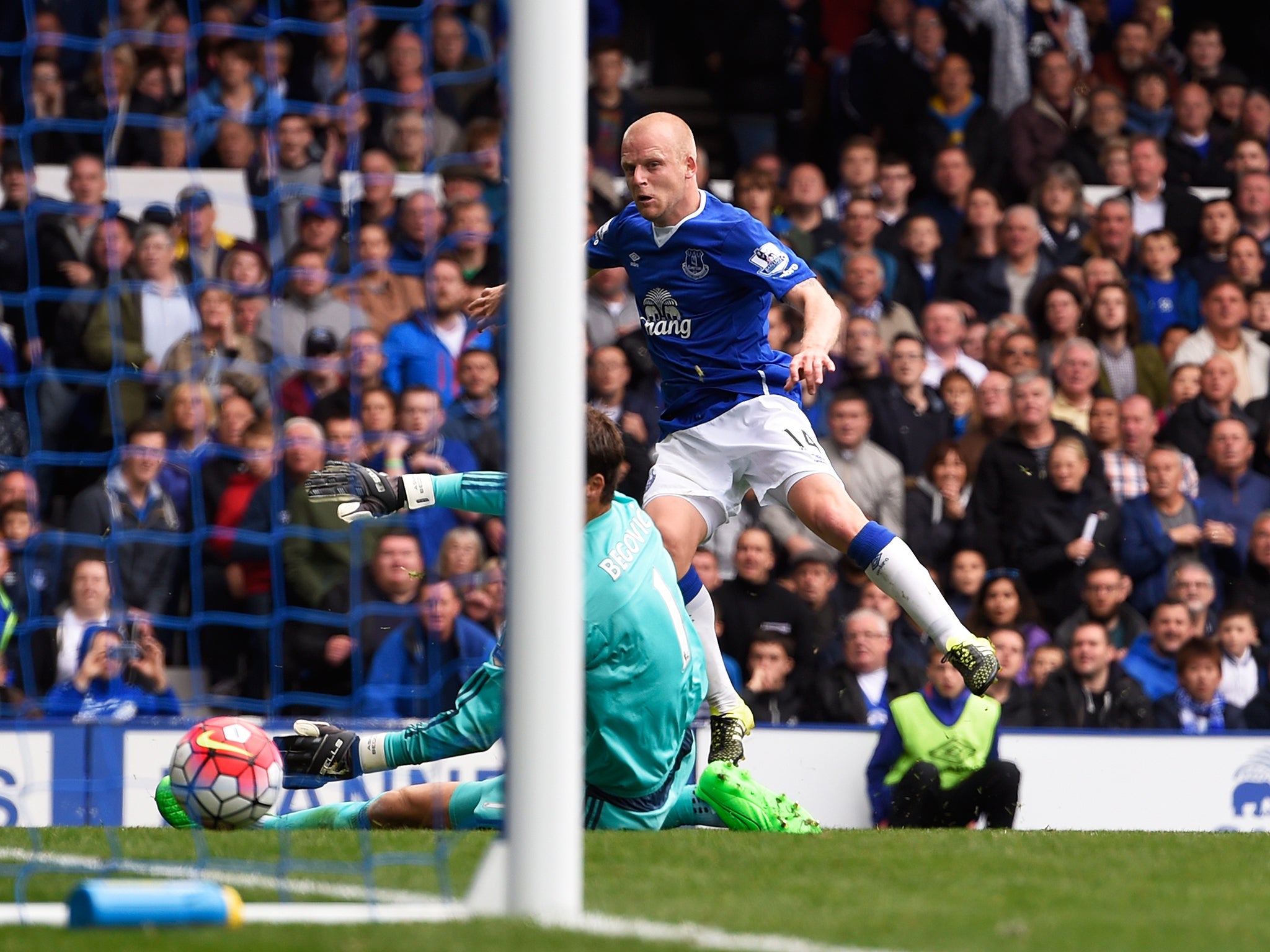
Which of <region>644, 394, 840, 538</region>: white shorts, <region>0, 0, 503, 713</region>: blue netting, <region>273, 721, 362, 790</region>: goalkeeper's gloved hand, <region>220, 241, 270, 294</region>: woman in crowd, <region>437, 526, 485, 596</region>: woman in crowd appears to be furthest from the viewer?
<region>220, 241, 270, 294</region>: woman in crowd

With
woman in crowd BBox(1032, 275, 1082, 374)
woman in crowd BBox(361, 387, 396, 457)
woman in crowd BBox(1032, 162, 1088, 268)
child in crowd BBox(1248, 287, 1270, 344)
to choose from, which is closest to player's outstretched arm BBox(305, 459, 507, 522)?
woman in crowd BBox(361, 387, 396, 457)

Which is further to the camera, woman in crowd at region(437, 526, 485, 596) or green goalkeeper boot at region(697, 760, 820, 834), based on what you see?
woman in crowd at region(437, 526, 485, 596)

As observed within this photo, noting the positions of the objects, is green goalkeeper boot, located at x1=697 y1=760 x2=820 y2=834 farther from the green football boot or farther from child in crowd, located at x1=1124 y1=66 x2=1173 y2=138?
child in crowd, located at x1=1124 y1=66 x2=1173 y2=138

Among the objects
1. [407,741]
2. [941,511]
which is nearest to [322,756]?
Result: [407,741]

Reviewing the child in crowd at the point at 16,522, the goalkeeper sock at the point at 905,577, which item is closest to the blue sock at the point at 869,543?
the goalkeeper sock at the point at 905,577

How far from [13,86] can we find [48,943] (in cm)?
848

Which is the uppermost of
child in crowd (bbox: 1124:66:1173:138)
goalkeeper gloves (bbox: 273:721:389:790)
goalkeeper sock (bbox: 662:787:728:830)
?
child in crowd (bbox: 1124:66:1173:138)

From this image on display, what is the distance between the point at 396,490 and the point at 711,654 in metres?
1.48

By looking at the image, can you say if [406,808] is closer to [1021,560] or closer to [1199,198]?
[1021,560]

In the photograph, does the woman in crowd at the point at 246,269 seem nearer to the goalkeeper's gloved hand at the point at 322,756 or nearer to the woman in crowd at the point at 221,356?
the woman in crowd at the point at 221,356

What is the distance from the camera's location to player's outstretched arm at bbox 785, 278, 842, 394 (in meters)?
5.26

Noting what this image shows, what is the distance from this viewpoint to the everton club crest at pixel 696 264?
6.07m

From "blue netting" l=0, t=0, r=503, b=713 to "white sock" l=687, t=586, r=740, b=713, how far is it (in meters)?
1.33

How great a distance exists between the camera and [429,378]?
27.9 feet
